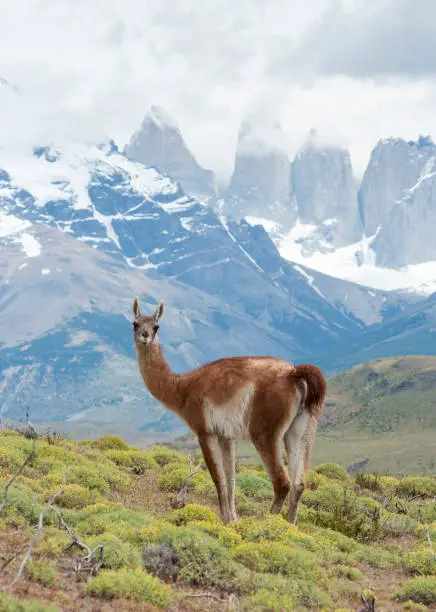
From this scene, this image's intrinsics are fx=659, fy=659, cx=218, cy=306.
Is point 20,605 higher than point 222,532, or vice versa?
point 20,605

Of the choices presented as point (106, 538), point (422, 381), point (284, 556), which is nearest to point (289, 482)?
point (284, 556)

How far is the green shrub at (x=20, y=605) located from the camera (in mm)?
7031

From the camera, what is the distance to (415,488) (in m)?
23.7

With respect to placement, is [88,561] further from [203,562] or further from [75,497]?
[75,497]

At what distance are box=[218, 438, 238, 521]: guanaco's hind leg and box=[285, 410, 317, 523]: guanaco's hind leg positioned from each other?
1038 millimetres

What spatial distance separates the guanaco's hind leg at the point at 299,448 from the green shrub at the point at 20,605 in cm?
585

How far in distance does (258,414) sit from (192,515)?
8.67ft

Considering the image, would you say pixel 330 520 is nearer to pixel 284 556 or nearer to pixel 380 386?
pixel 284 556

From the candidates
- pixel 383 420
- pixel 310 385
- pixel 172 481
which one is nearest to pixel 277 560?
pixel 310 385

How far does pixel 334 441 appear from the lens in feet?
466

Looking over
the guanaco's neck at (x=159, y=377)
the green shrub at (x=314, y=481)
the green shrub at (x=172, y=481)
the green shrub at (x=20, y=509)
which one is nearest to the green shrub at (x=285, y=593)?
the green shrub at (x=20, y=509)

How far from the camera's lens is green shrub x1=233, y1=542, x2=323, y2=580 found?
9992 mm

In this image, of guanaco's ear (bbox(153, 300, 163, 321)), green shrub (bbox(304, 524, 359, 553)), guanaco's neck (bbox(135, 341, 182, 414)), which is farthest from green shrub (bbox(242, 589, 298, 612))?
guanaco's ear (bbox(153, 300, 163, 321))

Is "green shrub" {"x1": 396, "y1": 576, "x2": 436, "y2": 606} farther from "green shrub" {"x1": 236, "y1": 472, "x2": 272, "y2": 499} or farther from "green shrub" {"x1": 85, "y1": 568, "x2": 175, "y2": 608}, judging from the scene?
"green shrub" {"x1": 236, "y1": 472, "x2": 272, "y2": 499}
